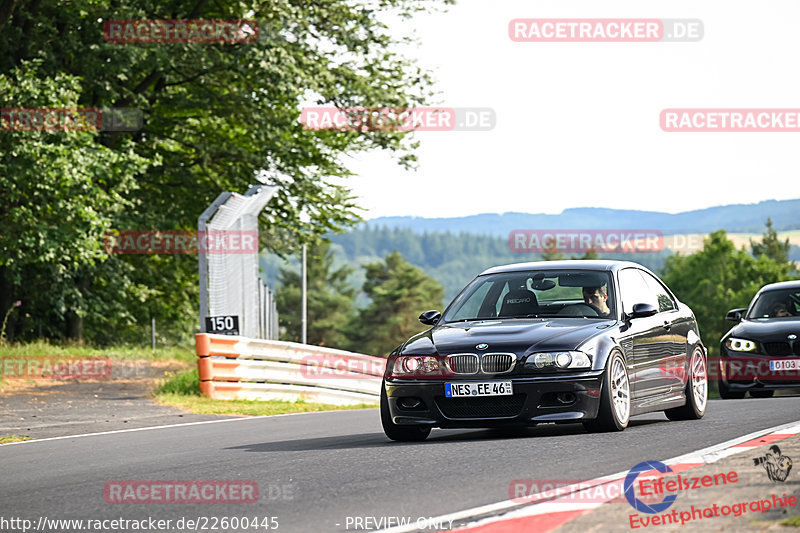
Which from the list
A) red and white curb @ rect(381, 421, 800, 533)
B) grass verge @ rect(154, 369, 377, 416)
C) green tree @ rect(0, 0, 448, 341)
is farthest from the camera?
green tree @ rect(0, 0, 448, 341)

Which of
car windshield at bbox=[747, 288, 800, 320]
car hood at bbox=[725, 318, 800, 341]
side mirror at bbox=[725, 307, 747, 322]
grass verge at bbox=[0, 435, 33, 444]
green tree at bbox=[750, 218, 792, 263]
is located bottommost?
grass verge at bbox=[0, 435, 33, 444]

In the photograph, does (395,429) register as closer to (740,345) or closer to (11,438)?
(11,438)

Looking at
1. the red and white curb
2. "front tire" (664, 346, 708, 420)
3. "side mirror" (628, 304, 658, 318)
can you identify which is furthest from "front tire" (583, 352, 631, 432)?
the red and white curb

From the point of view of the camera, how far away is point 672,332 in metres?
10.6

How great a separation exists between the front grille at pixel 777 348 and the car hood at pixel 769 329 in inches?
2.8

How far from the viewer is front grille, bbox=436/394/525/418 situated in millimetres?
8500

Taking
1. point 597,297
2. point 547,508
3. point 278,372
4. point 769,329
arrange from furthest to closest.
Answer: point 278,372, point 769,329, point 597,297, point 547,508

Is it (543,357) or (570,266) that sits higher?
(570,266)

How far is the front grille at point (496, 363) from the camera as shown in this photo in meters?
8.52

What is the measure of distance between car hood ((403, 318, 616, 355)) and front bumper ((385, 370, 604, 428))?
0.84ft

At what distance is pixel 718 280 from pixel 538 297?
10139 centimetres

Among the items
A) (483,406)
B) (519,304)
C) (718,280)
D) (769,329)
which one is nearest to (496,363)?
(483,406)

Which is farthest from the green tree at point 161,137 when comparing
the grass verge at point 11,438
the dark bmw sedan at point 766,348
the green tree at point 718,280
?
the green tree at point 718,280

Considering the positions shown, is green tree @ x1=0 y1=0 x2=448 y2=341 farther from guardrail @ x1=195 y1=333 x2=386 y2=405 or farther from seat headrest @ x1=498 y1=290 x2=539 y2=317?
seat headrest @ x1=498 y1=290 x2=539 y2=317
